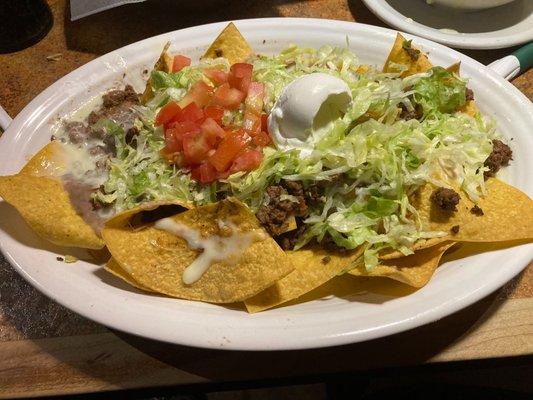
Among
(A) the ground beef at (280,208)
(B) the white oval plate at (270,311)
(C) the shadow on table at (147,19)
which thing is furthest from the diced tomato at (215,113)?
(C) the shadow on table at (147,19)

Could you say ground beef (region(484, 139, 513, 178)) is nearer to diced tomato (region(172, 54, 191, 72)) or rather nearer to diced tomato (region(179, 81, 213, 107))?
diced tomato (region(179, 81, 213, 107))

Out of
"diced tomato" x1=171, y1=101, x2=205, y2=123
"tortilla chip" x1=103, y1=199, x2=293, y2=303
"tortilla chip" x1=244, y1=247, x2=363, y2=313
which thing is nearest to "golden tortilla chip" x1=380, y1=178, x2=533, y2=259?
"tortilla chip" x1=244, y1=247, x2=363, y2=313

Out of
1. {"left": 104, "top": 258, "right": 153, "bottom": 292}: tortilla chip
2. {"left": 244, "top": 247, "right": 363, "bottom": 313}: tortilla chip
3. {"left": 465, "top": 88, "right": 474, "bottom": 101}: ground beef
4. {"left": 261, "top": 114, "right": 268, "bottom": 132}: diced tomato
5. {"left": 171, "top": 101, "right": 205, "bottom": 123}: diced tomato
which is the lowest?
{"left": 104, "top": 258, "right": 153, "bottom": 292}: tortilla chip

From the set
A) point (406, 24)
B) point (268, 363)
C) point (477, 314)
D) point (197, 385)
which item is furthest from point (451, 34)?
point (197, 385)

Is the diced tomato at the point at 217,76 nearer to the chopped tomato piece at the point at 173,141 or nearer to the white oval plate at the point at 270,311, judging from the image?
the chopped tomato piece at the point at 173,141

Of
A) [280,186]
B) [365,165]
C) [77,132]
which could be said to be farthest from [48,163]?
[365,165]

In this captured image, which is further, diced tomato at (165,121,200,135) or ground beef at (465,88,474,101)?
ground beef at (465,88,474,101)

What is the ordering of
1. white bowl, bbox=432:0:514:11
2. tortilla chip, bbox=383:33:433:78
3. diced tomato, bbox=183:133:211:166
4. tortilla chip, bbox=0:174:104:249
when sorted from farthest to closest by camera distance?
white bowl, bbox=432:0:514:11 → tortilla chip, bbox=383:33:433:78 → diced tomato, bbox=183:133:211:166 → tortilla chip, bbox=0:174:104:249
